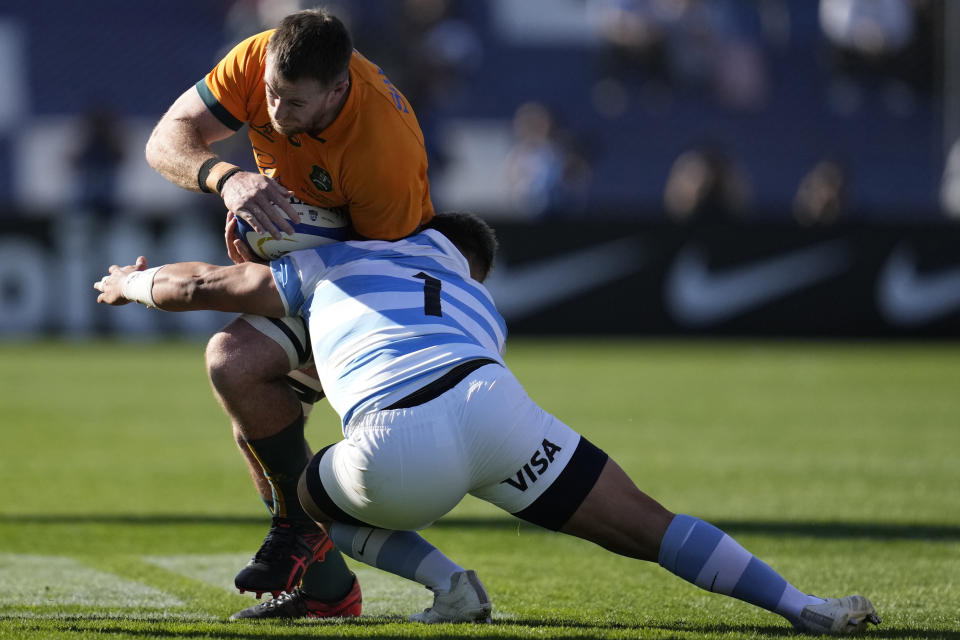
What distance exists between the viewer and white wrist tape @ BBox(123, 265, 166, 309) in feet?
13.3

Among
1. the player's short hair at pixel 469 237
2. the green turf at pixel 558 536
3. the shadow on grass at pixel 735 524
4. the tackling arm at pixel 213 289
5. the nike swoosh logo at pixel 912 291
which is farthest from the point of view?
the nike swoosh logo at pixel 912 291

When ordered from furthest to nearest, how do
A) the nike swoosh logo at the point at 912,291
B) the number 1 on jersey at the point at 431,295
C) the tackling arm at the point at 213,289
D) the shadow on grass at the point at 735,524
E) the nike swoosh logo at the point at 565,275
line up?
the nike swoosh logo at the point at 912,291 → the nike swoosh logo at the point at 565,275 → the shadow on grass at the point at 735,524 → the tackling arm at the point at 213,289 → the number 1 on jersey at the point at 431,295

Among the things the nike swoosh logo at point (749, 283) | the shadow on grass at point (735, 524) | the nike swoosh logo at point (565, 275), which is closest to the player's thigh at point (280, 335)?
the shadow on grass at point (735, 524)

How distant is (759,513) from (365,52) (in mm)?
13695

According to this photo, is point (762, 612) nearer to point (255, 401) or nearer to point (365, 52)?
point (255, 401)

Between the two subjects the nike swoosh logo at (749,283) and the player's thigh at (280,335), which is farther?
the nike swoosh logo at (749,283)

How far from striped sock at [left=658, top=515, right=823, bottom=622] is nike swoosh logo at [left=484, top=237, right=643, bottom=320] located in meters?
11.6

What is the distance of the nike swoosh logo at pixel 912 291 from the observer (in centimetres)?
1554

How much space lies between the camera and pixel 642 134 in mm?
21422

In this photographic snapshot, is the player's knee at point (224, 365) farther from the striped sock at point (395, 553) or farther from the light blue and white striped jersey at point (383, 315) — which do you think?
the striped sock at point (395, 553)

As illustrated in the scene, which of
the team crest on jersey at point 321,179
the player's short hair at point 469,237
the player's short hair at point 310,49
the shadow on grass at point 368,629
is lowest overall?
the shadow on grass at point 368,629

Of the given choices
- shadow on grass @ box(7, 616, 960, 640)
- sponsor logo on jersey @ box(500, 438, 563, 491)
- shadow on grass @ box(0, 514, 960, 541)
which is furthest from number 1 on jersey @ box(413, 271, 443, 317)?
shadow on grass @ box(0, 514, 960, 541)

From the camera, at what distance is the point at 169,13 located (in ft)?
70.0

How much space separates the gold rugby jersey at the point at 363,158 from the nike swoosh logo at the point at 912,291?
1226 cm
